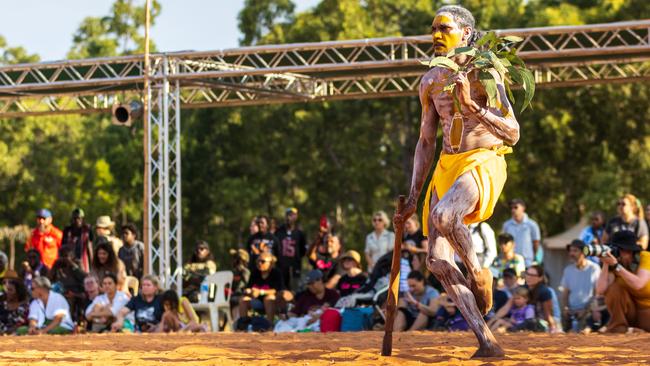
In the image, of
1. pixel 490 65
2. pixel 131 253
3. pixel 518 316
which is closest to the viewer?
pixel 490 65

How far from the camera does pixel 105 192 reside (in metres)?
43.1

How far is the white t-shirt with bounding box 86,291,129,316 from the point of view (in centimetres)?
1495

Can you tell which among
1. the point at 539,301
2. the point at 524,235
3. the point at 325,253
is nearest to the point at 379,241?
the point at 325,253

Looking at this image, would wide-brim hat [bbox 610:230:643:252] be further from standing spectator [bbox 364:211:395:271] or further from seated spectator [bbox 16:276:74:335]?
seated spectator [bbox 16:276:74:335]

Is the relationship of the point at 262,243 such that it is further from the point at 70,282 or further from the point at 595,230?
the point at 595,230

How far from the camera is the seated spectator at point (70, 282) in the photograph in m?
16.2

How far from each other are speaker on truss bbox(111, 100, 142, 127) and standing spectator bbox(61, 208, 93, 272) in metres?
1.71

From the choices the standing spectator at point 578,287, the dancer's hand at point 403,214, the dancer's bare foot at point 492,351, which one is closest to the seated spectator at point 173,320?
the standing spectator at point 578,287

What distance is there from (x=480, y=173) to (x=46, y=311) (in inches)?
329

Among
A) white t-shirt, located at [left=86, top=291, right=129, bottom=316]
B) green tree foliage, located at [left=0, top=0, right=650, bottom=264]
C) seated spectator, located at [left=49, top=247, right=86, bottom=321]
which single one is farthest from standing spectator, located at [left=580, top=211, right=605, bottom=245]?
green tree foliage, located at [left=0, top=0, right=650, bottom=264]

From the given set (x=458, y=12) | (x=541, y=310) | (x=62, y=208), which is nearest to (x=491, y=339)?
(x=458, y=12)

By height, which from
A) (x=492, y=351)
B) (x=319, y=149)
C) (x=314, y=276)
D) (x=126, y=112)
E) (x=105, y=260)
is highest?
(x=319, y=149)

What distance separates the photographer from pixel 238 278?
17.1m

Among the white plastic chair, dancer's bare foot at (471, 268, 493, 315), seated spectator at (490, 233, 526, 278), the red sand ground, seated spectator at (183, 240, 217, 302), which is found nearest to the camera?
dancer's bare foot at (471, 268, 493, 315)
